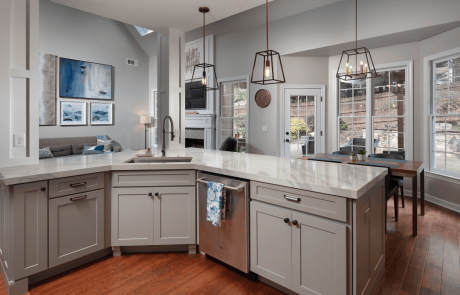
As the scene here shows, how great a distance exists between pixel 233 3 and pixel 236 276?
108 inches

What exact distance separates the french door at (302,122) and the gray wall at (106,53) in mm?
4493

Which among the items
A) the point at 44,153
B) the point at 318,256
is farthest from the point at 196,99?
the point at 318,256

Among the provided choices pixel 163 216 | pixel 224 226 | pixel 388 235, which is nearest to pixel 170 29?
pixel 163 216

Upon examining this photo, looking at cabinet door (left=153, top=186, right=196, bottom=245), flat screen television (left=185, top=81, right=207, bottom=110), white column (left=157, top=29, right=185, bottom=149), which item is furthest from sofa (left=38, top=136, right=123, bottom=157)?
cabinet door (left=153, top=186, right=196, bottom=245)

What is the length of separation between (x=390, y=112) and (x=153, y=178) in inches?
179

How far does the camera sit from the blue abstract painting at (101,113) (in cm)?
701

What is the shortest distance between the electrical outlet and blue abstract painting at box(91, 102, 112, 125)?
495 cm

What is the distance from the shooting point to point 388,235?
3113 millimetres

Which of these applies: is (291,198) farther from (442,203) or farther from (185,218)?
(442,203)

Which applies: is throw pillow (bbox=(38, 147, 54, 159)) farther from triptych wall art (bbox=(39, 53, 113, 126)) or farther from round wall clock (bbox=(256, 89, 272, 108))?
round wall clock (bbox=(256, 89, 272, 108))

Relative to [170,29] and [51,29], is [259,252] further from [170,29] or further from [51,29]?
[51,29]

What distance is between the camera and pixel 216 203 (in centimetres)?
226

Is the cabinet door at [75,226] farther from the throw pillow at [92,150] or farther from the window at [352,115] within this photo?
the window at [352,115]

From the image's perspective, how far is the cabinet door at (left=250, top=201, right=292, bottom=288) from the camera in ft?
6.21
